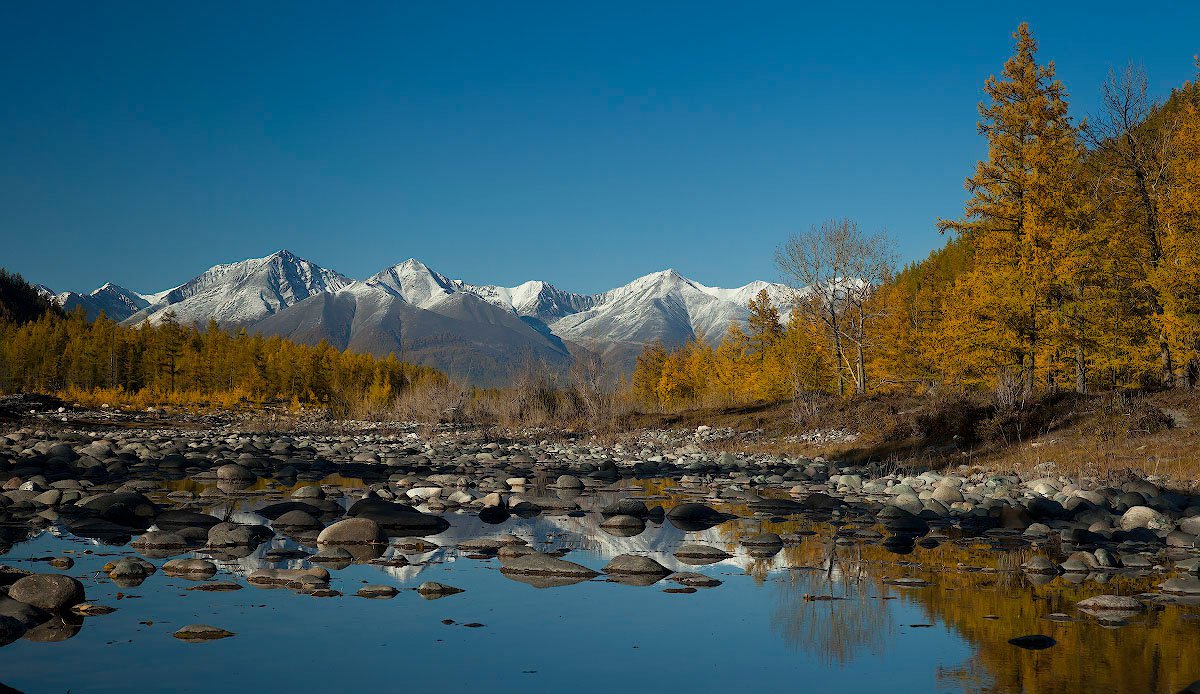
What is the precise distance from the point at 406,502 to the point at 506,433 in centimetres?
1921

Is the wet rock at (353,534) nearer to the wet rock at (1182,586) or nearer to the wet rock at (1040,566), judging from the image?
the wet rock at (1040,566)

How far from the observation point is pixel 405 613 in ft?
19.2

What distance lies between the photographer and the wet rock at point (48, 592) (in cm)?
554

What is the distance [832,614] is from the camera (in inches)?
239

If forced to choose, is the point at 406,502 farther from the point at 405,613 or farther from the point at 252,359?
the point at 252,359

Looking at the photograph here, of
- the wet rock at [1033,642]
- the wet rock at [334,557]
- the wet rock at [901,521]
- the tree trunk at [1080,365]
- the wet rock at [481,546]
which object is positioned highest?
the tree trunk at [1080,365]

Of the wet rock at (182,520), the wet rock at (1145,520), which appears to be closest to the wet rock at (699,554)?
the wet rock at (182,520)

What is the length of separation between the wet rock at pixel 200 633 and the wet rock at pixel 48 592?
1.12 m

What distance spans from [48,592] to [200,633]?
140 centimetres

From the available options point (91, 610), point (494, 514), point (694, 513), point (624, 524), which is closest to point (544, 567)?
point (624, 524)

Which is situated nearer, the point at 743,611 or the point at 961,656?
the point at 961,656

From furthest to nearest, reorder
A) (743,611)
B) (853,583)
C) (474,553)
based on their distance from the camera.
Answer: (474,553)
(853,583)
(743,611)

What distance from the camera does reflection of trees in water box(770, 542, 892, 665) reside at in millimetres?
5322

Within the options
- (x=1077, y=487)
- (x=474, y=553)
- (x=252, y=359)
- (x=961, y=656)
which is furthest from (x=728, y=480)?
(x=252, y=359)
